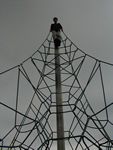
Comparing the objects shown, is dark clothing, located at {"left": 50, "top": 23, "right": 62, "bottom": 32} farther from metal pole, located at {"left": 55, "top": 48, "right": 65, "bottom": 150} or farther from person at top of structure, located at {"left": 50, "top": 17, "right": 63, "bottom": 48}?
metal pole, located at {"left": 55, "top": 48, "right": 65, "bottom": 150}

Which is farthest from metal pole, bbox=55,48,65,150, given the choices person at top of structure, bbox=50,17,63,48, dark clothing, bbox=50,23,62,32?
dark clothing, bbox=50,23,62,32

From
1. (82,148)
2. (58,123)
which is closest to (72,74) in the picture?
(58,123)

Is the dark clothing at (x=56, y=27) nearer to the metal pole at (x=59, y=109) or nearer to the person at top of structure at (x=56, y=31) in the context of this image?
the person at top of structure at (x=56, y=31)

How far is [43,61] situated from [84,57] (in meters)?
2.68

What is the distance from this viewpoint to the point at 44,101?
37.0 feet

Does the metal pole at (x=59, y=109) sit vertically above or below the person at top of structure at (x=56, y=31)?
below

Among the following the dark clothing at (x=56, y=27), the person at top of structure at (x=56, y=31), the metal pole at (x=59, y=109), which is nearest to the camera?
the metal pole at (x=59, y=109)

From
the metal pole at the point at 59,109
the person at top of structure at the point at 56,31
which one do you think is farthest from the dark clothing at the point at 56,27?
the metal pole at the point at 59,109

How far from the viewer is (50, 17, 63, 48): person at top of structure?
13.5 metres

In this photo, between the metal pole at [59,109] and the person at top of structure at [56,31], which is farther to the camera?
the person at top of structure at [56,31]

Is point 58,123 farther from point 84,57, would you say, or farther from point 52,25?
point 52,25

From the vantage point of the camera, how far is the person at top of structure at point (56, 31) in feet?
44.4

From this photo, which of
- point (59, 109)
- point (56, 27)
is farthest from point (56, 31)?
point (59, 109)

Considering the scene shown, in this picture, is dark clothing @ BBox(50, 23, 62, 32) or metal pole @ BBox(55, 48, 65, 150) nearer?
metal pole @ BBox(55, 48, 65, 150)
